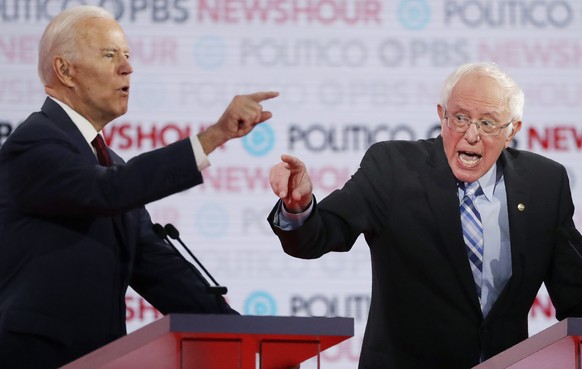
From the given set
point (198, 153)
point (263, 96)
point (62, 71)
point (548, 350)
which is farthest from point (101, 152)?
point (548, 350)

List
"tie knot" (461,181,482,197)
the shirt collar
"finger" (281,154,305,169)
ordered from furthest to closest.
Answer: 1. "tie knot" (461,181,482,197)
2. the shirt collar
3. "finger" (281,154,305,169)

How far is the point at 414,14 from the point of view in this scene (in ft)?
14.0

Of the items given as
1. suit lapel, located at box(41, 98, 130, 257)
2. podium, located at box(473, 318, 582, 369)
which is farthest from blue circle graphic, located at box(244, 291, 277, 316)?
podium, located at box(473, 318, 582, 369)

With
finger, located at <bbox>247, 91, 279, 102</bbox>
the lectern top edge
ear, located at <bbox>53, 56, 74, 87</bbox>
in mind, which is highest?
ear, located at <bbox>53, 56, 74, 87</bbox>

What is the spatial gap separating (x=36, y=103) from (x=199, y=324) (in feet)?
6.97

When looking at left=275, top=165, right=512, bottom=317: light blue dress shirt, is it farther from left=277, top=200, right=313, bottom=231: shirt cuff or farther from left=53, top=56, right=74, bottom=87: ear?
left=53, top=56, right=74, bottom=87: ear

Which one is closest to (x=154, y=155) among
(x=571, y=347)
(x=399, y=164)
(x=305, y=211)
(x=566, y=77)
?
(x=305, y=211)

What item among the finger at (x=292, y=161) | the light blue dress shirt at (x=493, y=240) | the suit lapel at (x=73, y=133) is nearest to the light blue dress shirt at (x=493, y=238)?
the light blue dress shirt at (x=493, y=240)

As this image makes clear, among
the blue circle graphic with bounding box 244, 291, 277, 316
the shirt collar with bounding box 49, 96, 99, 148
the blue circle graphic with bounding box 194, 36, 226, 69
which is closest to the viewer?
the shirt collar with bounding box 49, 96, 99, 148

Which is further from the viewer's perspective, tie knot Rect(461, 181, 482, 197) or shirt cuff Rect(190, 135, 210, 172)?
tie knot Rect(461, 181, 482, 197)

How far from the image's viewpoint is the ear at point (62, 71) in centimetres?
301

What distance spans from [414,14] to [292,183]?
165cm

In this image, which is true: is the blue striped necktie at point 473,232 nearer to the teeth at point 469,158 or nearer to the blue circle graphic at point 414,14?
the teeth at point 469,158

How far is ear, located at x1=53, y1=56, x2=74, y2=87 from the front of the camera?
118 inches
